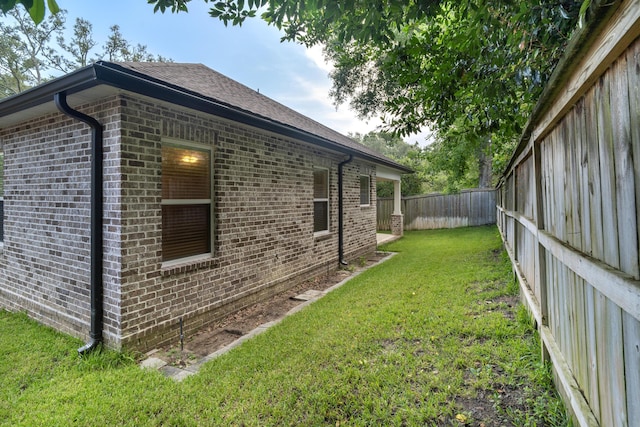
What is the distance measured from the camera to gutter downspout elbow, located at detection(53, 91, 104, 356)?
3703 mm

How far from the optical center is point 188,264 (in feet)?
14.3

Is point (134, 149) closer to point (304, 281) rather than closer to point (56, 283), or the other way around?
point (56, 283)

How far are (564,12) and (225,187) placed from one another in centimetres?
424

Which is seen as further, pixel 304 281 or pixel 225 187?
pixel 304 281

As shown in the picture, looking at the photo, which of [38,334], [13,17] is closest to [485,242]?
[38,334]

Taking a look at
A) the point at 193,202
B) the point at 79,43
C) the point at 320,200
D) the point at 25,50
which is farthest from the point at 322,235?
the point at 79,43

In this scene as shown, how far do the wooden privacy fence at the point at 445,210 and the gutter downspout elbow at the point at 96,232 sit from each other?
49.9ft

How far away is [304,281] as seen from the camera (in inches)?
276

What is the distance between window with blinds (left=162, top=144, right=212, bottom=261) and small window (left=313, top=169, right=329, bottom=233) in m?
3.23

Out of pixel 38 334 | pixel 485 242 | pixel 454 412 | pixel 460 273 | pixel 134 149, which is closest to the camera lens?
pixel 454 412

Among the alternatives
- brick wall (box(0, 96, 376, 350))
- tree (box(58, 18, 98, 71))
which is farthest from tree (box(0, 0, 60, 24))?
tree (box(58, 18, 98, 71))

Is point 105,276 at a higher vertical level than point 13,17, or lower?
A: lower

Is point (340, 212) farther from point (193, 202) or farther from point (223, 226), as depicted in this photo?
point (193, 202)

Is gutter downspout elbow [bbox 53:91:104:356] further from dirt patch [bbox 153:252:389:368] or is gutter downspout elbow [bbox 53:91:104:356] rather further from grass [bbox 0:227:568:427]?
dirt patch [bbox 153:252:389:368]
